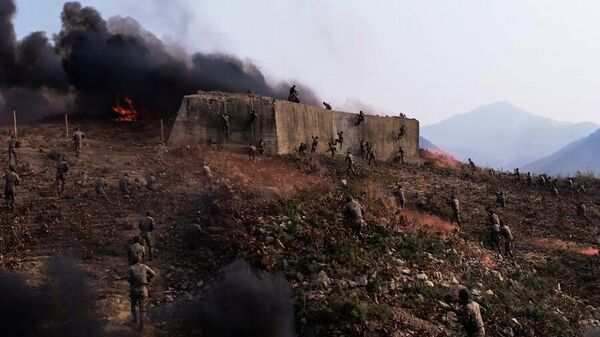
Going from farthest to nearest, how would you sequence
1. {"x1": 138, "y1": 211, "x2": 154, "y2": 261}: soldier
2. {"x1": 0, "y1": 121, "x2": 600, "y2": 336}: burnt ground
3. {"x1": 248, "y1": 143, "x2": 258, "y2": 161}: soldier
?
1. {"x1": 248, "y1": 143, "x2": 258, "y2": 161}: soldier
2. {"x1": 138, "y1": 211, "x2": 154, "y2": 261}: soldier
3. {"x1": 0, "y1": 121, "x2": 600, "y2": 336}: burnt ground

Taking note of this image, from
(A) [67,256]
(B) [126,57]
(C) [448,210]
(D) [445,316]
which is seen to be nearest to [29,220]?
(A) [67,256]

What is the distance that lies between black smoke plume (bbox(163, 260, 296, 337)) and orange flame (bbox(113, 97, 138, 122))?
2560 centimetres

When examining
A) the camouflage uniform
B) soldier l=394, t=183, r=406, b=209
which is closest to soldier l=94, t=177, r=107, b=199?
the camouflage uniform

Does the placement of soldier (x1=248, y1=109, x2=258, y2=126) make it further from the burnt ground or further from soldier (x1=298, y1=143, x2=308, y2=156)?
soldier (x1=298, y1=143, x2=308, y2=156)

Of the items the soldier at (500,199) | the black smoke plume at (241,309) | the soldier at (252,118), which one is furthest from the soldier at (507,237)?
the soldier at (252,118)

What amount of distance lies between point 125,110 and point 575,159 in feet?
399

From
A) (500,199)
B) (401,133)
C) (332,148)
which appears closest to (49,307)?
(332,148)

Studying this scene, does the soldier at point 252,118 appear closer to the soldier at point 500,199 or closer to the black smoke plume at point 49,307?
the soldier at point 500,199

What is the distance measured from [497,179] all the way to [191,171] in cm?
2508

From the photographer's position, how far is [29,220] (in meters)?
18.4

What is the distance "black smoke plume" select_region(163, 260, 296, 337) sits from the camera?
1258 centimetres

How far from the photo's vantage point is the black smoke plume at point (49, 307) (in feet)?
37.9

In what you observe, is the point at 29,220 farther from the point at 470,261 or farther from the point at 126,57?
the point at 126,57

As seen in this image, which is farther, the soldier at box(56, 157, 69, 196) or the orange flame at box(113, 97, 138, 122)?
the orange flame at box(113, 97, 138, 122)
